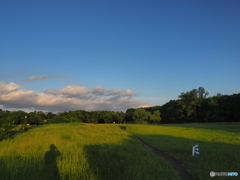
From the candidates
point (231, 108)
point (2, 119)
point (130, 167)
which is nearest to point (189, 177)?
point (130, 167)

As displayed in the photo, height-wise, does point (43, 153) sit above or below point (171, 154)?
above

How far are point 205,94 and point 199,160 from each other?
92.3 metres

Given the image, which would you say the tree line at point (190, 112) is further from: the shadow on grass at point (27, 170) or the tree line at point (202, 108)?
the shadow on grass at point (27, 170)

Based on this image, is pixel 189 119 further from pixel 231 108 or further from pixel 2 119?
pixel 2 119

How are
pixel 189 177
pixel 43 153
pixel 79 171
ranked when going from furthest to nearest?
pixel 43 153 → pixel 189 177 → pixel 79 171

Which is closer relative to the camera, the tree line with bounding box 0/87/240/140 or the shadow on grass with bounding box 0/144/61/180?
the shadow on grass with bounding box 0/144/61/180

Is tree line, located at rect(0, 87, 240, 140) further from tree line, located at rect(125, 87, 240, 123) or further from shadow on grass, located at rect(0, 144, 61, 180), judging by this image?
shadow on grass, located at rect(0, 144, 61, 180)

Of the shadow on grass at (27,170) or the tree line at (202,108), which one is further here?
the tree line at (202,108)

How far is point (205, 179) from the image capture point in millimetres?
7664

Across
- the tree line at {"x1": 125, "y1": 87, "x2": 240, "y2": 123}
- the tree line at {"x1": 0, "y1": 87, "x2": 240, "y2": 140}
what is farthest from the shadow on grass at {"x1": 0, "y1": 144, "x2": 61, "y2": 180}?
the tree line at {"x1": 125, "y1": 87, "x2": 240, "y2": 123}

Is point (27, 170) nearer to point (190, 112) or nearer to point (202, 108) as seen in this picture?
point (190, 112)

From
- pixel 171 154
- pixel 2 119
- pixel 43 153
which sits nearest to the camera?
pixel 43 153

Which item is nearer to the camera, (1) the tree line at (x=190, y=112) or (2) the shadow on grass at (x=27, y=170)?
(2) the shadow on grass at (x=27, y=170)

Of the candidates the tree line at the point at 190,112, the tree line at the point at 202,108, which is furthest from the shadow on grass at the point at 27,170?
the tree line at the point at 202,108
